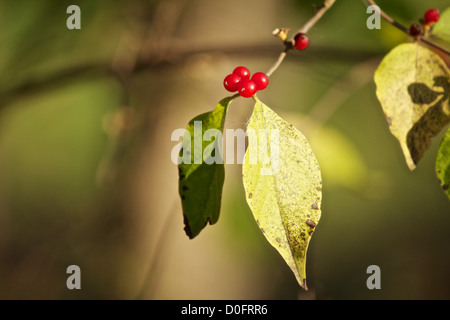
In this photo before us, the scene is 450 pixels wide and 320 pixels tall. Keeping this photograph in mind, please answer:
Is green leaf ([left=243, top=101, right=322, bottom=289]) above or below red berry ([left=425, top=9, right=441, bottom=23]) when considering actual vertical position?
below

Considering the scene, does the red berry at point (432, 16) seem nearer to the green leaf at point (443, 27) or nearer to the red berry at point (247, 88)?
the green leaf at point (443, 27)

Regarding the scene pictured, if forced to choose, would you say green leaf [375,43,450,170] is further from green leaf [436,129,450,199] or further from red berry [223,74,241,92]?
red berry [223,74,241,92]

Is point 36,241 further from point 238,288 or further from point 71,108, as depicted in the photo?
point 238,288

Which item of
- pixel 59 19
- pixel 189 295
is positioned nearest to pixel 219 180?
pixel 59 19

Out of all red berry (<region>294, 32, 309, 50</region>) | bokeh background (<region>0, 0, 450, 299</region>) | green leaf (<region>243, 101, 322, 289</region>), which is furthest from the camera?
bokeh background (<region>0, 0, 450, 299</region>)

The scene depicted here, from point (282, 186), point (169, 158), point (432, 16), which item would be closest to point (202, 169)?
point (282, 186)

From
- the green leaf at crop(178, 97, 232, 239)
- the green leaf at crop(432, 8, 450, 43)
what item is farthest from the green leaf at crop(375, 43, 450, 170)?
the green leaf at crop(178, 97, 232, 239)

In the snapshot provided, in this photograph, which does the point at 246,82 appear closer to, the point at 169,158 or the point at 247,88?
the point at 247,88

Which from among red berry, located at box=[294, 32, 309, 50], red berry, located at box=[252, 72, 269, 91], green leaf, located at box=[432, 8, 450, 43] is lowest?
red berry, located at box=[252, 72, 269, 91]
